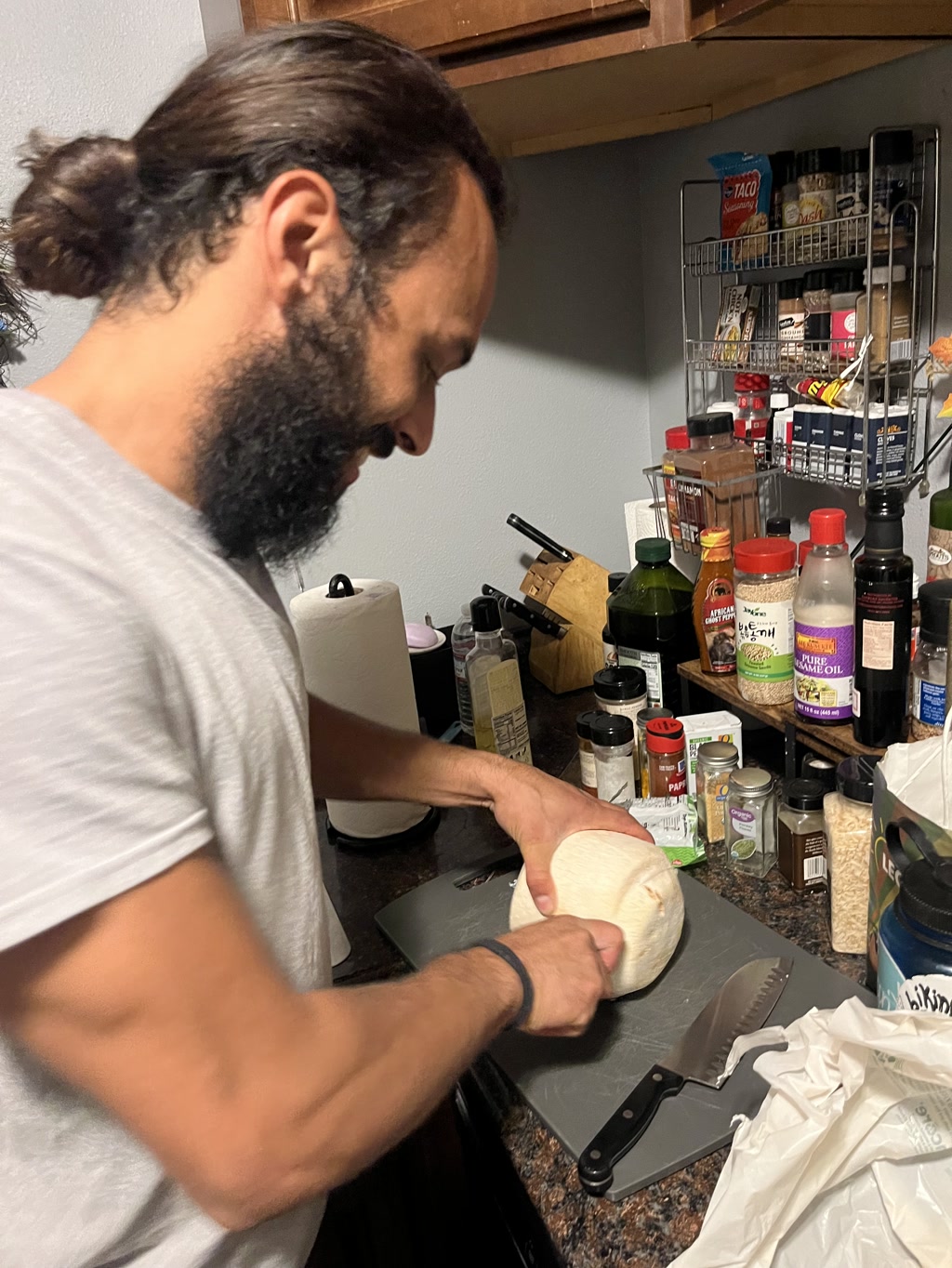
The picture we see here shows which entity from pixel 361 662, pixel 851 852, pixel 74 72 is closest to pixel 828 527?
pixel 851 852

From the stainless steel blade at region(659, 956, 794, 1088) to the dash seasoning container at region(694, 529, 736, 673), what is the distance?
39 centimetres

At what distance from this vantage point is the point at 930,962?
551mm

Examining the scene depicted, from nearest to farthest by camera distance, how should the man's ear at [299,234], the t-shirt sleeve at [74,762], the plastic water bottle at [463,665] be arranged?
1. the t-shirt sleeve at [74,762]
2. the man's ear at [299,234]
3. the plastic water bottle at [463,665]

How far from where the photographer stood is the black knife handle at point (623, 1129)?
Answer: 586mm

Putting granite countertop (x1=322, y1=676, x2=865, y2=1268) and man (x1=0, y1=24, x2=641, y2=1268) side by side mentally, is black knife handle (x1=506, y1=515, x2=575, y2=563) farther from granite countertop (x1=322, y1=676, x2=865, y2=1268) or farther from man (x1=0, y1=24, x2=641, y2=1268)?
man (x1=0, y1=24, x2=641, y2=1268)

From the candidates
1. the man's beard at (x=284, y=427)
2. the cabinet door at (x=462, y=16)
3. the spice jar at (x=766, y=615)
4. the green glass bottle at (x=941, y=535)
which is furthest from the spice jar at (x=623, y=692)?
the cabinet door at (x=462, y=16)

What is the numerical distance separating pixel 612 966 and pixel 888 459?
0.63m

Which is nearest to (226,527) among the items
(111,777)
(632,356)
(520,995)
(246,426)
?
(246,426)

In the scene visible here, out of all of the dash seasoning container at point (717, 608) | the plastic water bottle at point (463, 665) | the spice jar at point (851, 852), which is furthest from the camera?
the plastic water bottle at point (463, 665)

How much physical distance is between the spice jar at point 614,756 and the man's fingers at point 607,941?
272 mm

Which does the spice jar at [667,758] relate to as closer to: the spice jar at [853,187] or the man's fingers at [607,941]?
the man's fingers at [607,941]

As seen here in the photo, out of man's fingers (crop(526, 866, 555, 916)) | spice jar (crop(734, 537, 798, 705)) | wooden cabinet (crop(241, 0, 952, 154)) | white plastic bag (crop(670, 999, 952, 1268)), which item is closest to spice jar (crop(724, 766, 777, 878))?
spice jar (crop(734, 537, 798, 705))

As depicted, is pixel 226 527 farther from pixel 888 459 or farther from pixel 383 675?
pixel 888 459

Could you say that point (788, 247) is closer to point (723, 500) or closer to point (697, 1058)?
point (723, 500)
